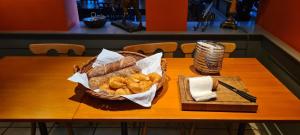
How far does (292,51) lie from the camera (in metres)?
1.90

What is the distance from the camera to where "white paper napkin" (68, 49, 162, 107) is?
1201 mm

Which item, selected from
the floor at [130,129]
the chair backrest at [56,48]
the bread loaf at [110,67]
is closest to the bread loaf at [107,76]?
the bread loaf at [110,67]

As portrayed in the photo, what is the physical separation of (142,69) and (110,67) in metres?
0.20

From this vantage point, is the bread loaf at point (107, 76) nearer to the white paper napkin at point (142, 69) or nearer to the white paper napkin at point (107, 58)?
the white paper napkin at point (142, 69)

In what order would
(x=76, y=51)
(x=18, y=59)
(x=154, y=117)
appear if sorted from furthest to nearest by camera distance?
(x=76, y=51), (x=18, y=59), (x=154, y=117)

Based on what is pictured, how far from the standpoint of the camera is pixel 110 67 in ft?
4.76

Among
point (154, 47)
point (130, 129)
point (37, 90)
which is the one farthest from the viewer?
point (130, 129)

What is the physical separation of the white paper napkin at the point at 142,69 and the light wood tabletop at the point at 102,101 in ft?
0.15

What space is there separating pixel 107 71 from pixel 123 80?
0.15m

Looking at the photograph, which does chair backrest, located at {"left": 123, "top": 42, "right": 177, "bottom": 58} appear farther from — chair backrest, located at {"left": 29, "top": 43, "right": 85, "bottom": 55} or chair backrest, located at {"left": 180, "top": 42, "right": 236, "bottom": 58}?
chair backrest, located at {"left": 29, "top": 43, "right": 85, "bottom": 55}

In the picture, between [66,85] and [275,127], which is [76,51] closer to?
[66,85]

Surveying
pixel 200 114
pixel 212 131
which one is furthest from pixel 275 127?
pixel 200 114

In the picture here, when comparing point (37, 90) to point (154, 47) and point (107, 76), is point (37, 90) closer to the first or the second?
point (107, 76)

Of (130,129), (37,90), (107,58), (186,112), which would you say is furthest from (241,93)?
(130,129)
